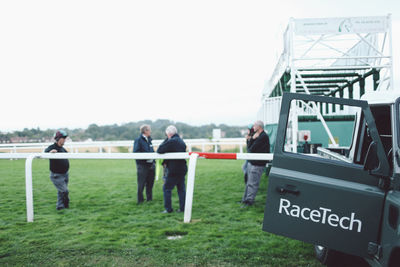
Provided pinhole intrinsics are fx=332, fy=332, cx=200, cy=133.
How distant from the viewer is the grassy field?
414 centimetres

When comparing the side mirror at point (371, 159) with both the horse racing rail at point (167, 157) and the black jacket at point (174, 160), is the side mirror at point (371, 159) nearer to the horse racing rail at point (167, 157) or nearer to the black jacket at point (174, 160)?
the horse racing rail at point (167, 157)

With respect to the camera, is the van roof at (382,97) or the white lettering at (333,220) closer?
the white lettering at (333,220)

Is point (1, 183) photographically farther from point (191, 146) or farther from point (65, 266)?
point (191, 146)

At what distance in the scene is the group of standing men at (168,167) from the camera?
6.47 meters

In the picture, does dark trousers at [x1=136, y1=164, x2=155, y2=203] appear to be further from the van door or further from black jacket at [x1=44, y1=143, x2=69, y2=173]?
the van door

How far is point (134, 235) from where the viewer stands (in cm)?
510

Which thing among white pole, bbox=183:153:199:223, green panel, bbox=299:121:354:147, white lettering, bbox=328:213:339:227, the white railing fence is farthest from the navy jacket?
the white railing fence

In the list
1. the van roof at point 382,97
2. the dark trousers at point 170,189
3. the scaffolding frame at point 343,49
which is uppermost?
the scaffolding frame at point 343,49

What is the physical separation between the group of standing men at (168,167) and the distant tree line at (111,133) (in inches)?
23.4

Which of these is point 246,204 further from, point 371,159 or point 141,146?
point 371,159

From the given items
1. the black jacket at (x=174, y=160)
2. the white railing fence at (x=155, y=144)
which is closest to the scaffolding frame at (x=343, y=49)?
the black jacket at (x=174, y=160)

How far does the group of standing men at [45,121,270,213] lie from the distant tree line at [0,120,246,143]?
596 mm

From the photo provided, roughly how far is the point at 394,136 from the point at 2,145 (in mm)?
8101

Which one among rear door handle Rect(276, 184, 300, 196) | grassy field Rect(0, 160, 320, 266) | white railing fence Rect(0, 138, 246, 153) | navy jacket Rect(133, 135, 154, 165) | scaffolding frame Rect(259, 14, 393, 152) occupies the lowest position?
grassy field Rect(0, 160, 320, 266)
